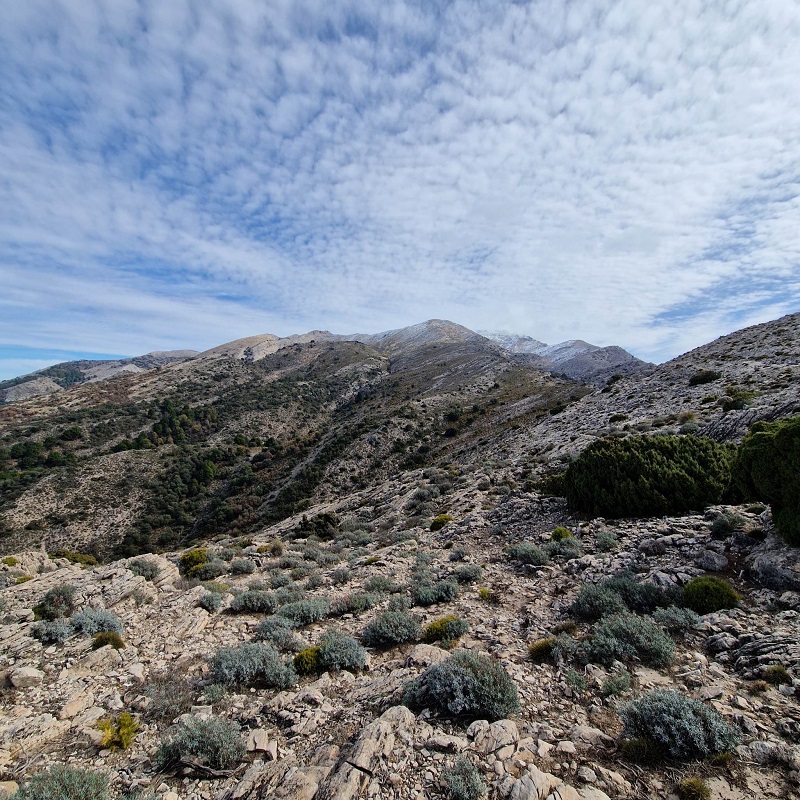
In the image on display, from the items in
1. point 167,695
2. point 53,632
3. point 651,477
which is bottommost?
point 167,695

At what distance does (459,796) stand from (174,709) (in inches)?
201

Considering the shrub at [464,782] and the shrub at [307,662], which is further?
the shrub at [307,662]

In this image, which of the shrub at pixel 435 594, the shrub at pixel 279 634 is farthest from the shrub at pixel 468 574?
the shrub at pixel 279 634

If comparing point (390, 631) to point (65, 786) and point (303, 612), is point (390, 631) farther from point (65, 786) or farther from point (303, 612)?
point (65, 786)

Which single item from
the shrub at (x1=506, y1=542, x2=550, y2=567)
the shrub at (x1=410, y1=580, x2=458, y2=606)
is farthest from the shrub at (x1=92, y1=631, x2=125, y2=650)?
the shrub at (x1=506, y1=542, x2=550, y2=567)

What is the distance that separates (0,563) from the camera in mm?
14609

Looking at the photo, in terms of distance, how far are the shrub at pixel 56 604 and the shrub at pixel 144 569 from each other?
2.14 metres

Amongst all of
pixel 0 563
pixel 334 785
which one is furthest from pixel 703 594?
pixel 0 563

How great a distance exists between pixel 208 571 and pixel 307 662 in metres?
7.50

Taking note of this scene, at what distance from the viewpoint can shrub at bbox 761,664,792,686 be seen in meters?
5.12

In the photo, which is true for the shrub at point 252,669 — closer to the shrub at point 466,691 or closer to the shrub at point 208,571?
the shrub at point 466,691

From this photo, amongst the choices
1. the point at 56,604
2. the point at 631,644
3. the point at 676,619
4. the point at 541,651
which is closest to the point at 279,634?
the point at 541,651

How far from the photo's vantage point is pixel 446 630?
8180 millimetres

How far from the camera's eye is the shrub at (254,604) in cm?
1032
